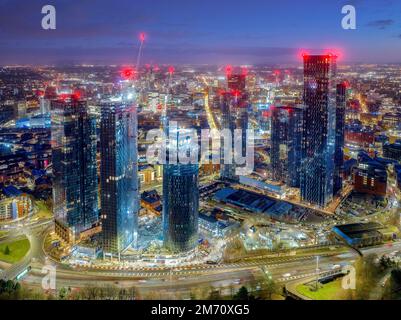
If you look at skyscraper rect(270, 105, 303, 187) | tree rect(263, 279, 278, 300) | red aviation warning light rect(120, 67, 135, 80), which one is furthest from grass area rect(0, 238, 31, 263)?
skyscraper rect(270, 105, 303, 187)

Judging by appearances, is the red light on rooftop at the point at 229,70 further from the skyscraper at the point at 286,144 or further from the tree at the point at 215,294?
→ the tree at the point at 215,294

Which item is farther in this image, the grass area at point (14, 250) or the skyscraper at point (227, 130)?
the skyscraper at point (227, 130)

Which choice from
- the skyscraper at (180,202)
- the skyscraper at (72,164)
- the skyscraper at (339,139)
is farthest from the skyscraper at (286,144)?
the skyscraper at (72,164)

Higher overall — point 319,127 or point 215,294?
point 319,127

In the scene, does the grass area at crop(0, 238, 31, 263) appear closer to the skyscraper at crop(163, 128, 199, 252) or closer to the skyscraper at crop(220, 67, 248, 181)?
the skyscraper at crop(163, 128, 199, 252)

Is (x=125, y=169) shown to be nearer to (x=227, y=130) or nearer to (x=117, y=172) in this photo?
(x=117, y=172)

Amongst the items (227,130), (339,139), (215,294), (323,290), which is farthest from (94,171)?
(339,139)
